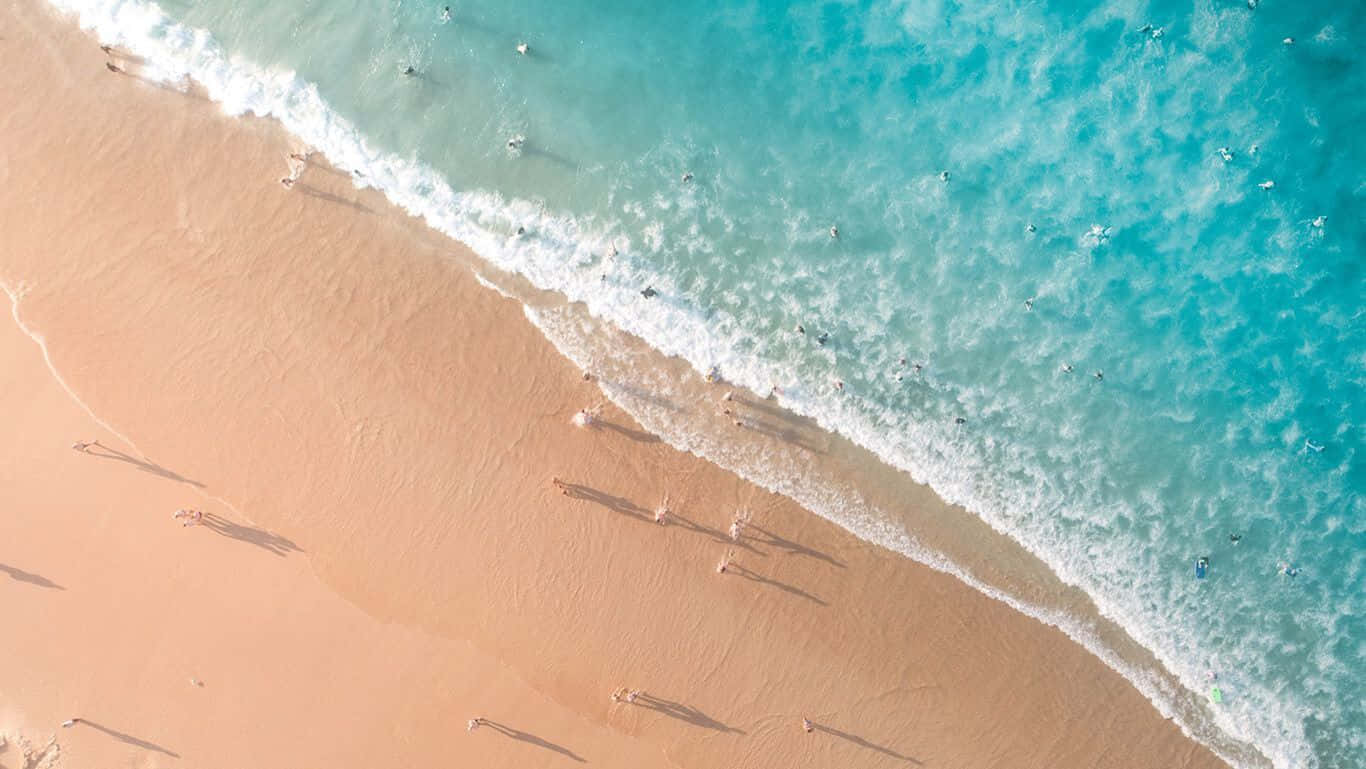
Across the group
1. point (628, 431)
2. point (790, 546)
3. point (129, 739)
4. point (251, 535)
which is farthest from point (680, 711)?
point (129, 739)

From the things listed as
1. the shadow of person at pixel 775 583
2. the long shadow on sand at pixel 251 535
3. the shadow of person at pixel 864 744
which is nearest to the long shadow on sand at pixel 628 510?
the shadow of person at pixel 775 583

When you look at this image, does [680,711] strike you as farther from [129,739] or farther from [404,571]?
[129,739]

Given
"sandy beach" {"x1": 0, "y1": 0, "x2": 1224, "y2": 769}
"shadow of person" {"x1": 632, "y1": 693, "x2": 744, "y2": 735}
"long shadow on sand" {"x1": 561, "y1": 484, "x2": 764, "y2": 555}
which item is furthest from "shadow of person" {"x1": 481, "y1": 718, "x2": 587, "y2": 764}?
"long shadow on sand" {"x1": 561, "y1": 484, "x2": 764, "y2": 555}

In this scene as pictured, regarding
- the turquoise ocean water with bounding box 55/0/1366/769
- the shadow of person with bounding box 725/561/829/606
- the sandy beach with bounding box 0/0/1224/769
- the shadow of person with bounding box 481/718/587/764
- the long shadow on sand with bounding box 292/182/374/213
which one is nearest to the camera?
the shadow of person with bounding box 481/718/587/764

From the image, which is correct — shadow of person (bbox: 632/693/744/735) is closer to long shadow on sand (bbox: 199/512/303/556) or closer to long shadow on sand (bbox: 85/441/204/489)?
long shadow on sand (bbox: 199/512/303/556)

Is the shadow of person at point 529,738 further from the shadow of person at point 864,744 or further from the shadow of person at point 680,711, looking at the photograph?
the shadow of person at point 864,744

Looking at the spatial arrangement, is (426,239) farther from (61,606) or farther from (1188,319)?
(1188,319)

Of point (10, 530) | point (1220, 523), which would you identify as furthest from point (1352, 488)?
point (10, 530)

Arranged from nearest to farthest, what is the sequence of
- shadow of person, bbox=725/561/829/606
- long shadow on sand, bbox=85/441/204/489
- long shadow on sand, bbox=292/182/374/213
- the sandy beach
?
the sandy beach < shadow of person, bbox=725/561/829/606 < long shadow on sand, bbox=85/441/204/489 < long shadow on sand, bbox=292/182/374/213
